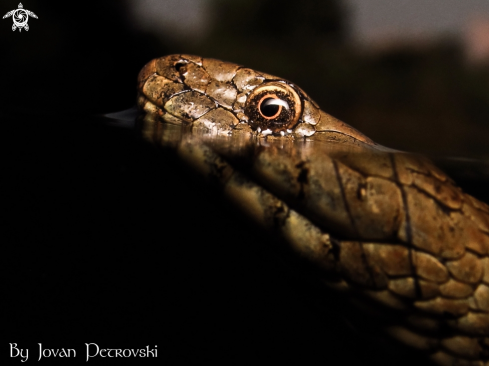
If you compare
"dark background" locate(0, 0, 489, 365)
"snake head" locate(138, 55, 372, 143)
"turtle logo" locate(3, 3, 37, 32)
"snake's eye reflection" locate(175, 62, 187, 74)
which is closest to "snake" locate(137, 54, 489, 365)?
"dark background" locate(0, 0, 489, 365)

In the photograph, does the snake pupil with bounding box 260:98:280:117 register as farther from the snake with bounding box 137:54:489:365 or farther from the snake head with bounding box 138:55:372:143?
the snake with bounding box 137:54:489:365

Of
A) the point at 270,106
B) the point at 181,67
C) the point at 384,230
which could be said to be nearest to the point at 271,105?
the point at 270,106

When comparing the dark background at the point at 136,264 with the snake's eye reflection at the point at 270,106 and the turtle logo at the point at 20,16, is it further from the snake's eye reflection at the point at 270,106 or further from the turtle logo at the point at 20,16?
the turtle logo at the point at 20,16


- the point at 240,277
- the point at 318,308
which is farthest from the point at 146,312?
the point at 318,308

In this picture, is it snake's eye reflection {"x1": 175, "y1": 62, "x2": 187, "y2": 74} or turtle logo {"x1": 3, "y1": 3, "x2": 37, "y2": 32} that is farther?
turtle logo {"x1": 3, "y1": 3, "x2": 37, "y2": 32}

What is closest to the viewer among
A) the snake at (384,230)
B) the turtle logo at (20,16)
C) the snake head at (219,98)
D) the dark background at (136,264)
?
the snake at (384,230)

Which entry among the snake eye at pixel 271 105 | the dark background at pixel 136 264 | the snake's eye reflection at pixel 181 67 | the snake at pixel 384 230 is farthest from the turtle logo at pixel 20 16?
the snake at pixel 384 230

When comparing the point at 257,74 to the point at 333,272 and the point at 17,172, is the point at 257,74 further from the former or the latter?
the point at 17,172
